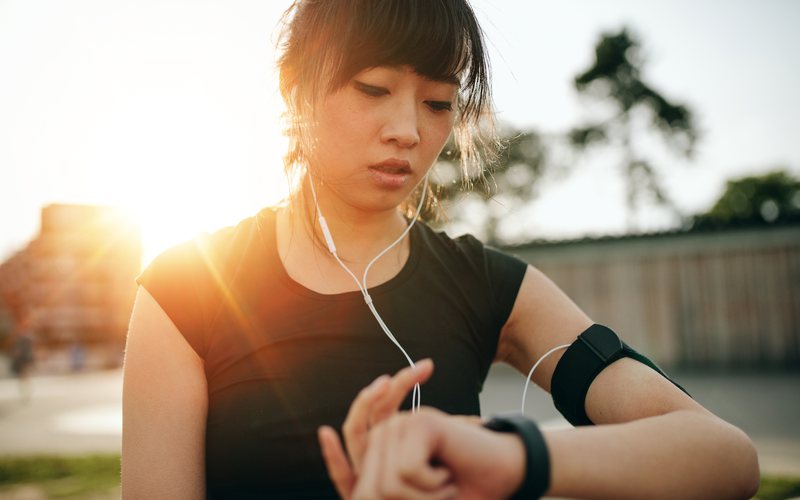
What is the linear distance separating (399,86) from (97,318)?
101 feet

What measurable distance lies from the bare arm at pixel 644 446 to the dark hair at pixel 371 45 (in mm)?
649

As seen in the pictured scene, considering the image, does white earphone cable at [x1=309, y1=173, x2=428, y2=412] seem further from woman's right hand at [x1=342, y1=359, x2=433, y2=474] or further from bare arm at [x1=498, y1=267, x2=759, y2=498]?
woman's right hand at [x1=342, y1=359, x2=433, y2=474]

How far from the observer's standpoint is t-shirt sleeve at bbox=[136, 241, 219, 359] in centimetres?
125

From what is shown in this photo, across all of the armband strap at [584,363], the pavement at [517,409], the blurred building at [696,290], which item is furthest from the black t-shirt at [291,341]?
the blurred building at [696,290]

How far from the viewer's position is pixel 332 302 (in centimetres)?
134

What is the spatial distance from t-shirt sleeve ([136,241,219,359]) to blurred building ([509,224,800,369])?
13279 mm

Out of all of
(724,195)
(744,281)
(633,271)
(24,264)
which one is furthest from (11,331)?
(724,195)

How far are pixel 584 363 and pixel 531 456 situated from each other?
1.67ft

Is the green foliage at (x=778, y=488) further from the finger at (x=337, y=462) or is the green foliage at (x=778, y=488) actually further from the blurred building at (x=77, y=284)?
the blurred building at (x=77, y=284)

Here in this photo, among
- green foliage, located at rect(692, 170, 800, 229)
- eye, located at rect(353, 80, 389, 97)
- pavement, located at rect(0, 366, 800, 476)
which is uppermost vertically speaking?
eye, located at rect(353, 80, 389, 97)

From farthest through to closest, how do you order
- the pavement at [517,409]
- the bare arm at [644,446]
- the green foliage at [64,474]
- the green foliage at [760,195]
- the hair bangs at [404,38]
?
the green foliage at [760,195], the pavement at [517,409], the green foliage at [64,474], the hair bangs at [404,38], the bare arm at [644,446]

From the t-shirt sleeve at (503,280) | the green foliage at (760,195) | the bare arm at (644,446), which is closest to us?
the bare arm at (644,446)

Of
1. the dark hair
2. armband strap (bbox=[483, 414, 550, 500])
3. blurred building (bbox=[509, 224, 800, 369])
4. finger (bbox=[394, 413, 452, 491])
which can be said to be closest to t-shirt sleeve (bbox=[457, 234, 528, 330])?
the dark hair

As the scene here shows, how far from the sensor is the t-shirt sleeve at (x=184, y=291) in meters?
1.25
